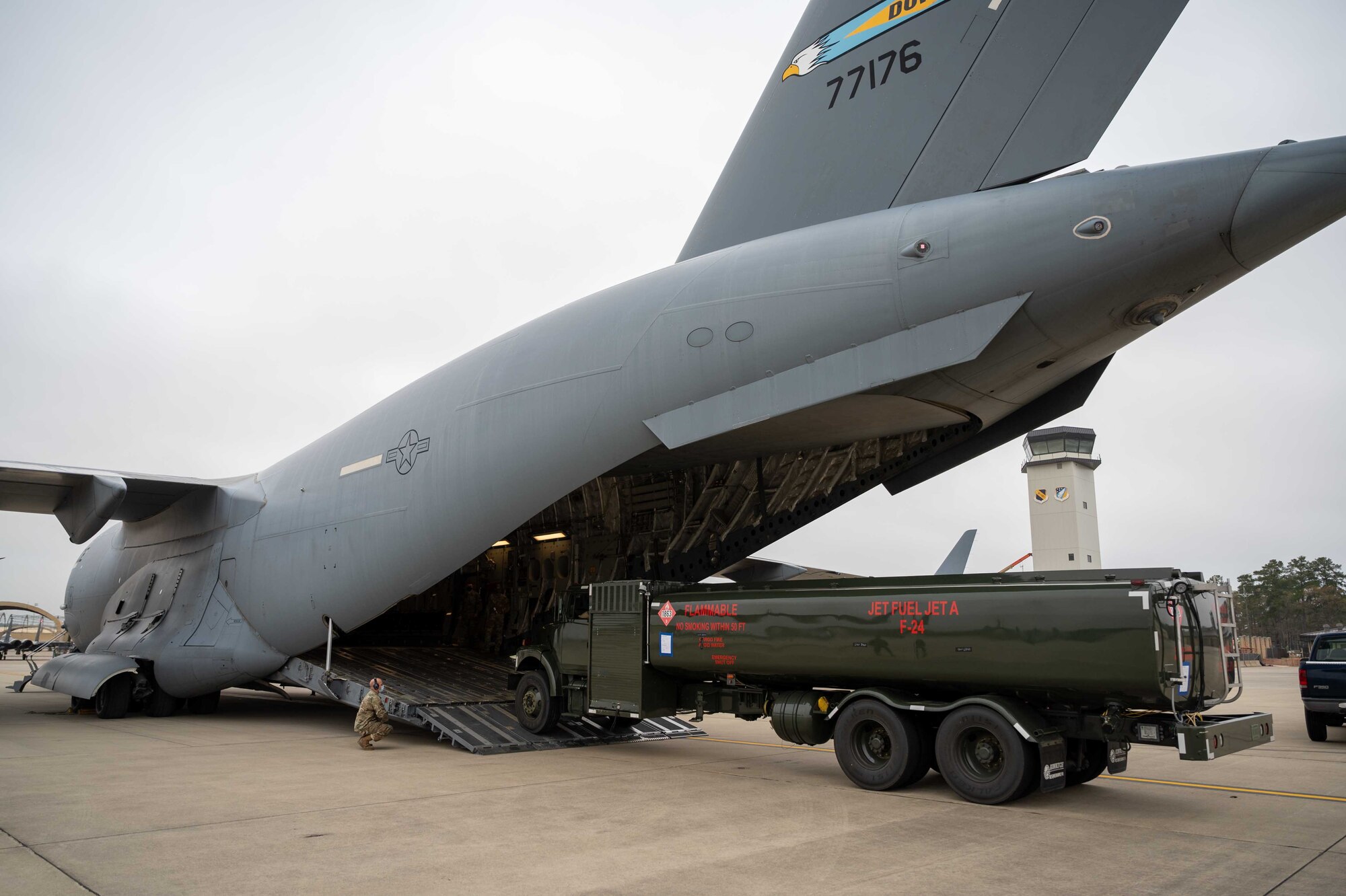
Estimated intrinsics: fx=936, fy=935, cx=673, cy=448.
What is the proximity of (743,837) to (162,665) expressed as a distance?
12.8 m

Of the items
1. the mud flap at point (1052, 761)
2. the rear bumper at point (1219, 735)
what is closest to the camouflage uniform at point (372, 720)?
the mud flap at point (1052, 761)

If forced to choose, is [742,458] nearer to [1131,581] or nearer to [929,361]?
[929,361]

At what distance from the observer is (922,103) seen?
9.34m

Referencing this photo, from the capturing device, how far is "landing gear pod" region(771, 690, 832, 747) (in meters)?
9.51

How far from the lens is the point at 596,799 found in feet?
27.9

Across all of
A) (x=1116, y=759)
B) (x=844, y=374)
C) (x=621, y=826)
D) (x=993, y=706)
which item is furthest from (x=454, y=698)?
(x=1116, y=759)

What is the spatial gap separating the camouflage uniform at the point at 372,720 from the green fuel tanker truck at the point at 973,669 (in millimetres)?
3453

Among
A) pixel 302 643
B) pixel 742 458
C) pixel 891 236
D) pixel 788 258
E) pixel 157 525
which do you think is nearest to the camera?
pixel 891 236

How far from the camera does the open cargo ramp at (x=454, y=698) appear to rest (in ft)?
39.4

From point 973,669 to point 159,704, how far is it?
46.7ft

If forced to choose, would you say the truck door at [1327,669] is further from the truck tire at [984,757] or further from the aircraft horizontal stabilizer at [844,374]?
the aircraft horizontal stabilizer at [844,374]

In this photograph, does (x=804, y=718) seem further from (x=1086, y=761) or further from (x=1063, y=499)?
(x=1063, y=499)

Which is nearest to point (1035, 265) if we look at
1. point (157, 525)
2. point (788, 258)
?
point (788, 258)

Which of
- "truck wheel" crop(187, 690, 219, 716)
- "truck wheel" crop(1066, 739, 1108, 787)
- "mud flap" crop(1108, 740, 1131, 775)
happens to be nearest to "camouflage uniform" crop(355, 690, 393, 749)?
"truck wheel" crop(187, 690, 219, 716)
